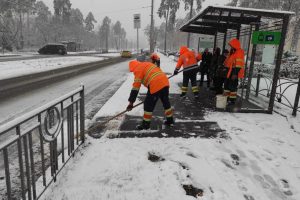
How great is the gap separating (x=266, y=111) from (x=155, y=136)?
381 centimetres

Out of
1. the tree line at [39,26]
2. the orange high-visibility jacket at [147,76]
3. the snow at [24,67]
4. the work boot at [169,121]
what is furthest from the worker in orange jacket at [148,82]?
the tree line at [39,26]

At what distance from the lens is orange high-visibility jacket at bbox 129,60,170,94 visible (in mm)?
5066

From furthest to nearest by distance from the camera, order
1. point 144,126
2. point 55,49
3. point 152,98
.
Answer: point 55,49
point 144,126
point 152,98

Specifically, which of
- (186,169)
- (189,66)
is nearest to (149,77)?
(186,169)

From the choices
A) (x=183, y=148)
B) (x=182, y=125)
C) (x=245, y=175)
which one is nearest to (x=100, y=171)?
(x=183, y=148)

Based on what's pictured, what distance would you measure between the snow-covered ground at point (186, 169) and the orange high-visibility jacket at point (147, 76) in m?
1.08

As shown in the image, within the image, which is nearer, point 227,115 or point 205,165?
point 205,165

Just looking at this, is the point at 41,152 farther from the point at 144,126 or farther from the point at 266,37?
the point at 266,37

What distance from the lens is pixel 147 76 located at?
5.18m

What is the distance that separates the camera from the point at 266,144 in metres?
4.96

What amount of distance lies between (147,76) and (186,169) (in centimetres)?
210

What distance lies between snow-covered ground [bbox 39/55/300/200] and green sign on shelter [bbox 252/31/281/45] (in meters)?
2.59

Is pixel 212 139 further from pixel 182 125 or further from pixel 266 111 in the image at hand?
pixel 266 111

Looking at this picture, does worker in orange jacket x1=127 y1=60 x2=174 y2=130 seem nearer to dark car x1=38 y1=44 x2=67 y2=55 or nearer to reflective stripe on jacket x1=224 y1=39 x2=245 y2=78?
reflective stripe on jacket x1=224 y1=39 x2=245 y2=78
